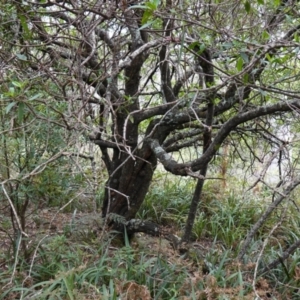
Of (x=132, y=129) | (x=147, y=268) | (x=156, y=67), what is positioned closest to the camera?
(x=147, y=268)

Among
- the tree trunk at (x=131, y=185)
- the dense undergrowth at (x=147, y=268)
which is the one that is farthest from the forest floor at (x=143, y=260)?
the tree trunk at (x=131, y=185)

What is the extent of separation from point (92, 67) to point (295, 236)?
2232mm

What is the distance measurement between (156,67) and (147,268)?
140 centimetres

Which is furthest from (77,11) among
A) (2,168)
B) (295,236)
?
(295,236)

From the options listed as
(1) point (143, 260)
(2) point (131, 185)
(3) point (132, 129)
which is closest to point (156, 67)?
(3) point (132, 129)

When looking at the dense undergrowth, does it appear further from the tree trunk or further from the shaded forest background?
the tree trunk

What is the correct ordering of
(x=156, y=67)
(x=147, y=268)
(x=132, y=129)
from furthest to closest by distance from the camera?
1. (x=132, y=129)
2. (x=156, y=67)
3. (x=147, y=268)

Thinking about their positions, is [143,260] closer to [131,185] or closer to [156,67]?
[131,185]

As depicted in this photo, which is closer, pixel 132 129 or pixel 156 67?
pixel 156 67

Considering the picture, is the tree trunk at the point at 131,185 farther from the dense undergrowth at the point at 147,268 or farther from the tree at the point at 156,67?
the dense undergrowth at the point at 147,268

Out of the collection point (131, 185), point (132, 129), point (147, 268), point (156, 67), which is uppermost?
point (156, 67)

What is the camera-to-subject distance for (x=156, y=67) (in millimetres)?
2912

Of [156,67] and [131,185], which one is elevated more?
[156,67]

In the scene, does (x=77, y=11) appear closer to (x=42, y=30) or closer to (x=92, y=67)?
(x=42, y=30)
